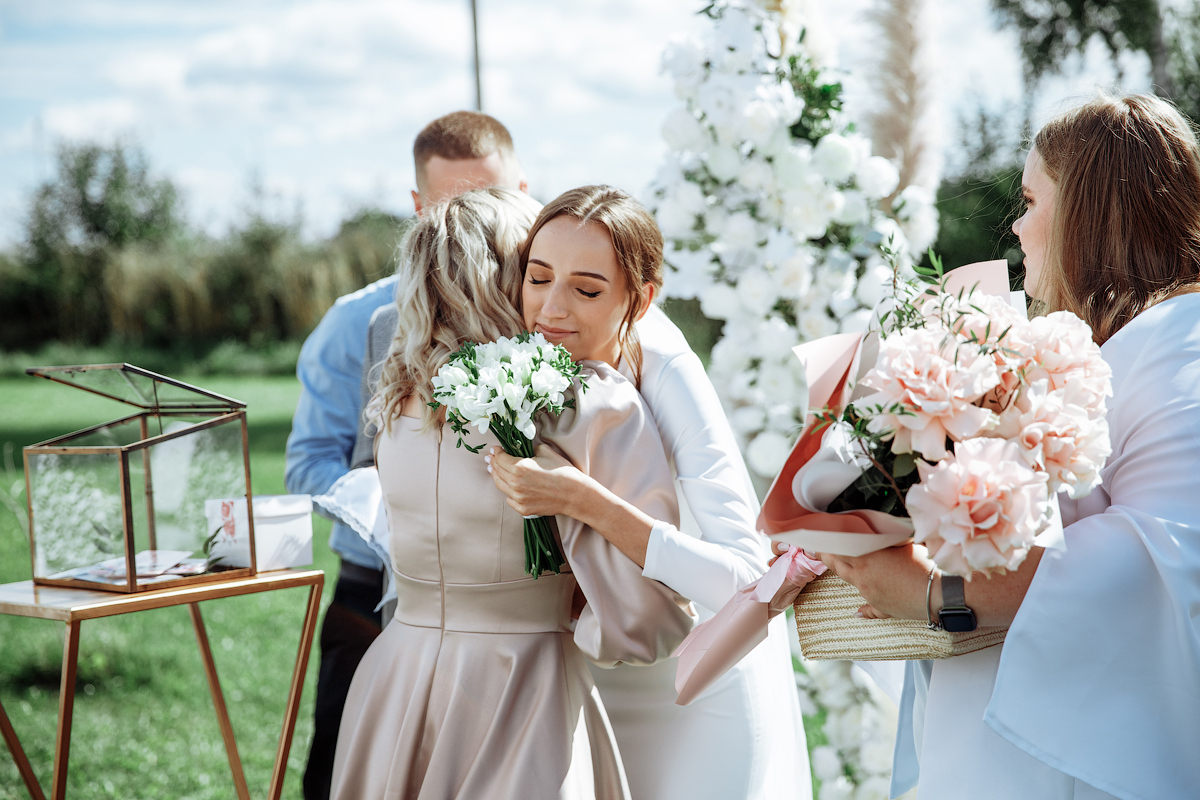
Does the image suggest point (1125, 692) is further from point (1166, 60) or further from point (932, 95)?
point (1166, 60)

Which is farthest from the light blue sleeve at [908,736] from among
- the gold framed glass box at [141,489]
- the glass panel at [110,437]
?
the glass panel at [110,437]

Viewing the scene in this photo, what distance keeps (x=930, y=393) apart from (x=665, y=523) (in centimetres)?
77

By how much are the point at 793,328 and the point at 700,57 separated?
1033mm

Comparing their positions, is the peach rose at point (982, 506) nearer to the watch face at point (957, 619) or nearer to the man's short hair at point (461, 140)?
the watch face at point (957, 619)

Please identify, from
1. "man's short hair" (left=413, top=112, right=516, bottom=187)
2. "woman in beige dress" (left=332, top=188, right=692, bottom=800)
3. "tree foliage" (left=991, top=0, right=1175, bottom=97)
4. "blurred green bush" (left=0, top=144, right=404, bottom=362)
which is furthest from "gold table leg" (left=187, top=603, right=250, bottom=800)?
"blurred green bush" (left=0, top=144, right=404, bottom=362)

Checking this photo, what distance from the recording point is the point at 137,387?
2.48m

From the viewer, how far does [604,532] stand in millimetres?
1937

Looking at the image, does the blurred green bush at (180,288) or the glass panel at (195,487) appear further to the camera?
the blurred green bush at (180,288)

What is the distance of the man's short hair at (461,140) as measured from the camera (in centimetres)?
330

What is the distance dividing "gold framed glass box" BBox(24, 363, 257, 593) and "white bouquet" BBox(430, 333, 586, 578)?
2.72ft

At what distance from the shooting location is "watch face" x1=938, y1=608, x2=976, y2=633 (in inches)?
62.2

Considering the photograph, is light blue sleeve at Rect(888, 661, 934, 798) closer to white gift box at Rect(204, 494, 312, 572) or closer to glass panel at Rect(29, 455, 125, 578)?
white gift box at Rect(204, 494, 312, 572)

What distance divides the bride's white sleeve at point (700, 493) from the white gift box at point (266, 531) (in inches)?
41.9

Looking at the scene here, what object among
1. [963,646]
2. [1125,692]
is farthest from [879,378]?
[1125,692]
